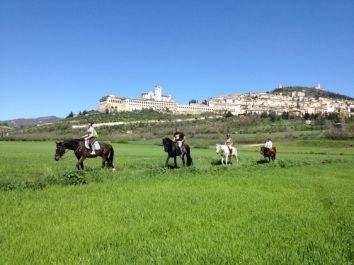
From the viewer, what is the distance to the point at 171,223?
37.2ft

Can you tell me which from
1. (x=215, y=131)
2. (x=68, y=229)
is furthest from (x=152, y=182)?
(x=215, y=131)

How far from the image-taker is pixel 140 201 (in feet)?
48.5

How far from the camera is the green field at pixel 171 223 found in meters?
8.48

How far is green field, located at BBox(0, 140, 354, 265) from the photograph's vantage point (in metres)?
8.48

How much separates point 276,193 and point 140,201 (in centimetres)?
604

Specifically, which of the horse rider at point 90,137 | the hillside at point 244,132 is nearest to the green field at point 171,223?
the horse rider at point 90,137

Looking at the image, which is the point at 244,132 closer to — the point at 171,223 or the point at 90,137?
the point at 90,137

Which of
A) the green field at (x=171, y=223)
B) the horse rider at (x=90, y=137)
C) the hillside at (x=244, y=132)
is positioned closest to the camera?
the green field at (x=171, y=223)

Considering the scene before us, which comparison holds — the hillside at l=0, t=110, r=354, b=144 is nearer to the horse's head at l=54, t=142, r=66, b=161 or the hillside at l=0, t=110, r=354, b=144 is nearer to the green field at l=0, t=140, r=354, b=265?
the horse's head at l=54, t=142, r=66, b=161

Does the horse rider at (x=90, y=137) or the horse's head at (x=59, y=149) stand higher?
the horse rider at (x=90, y=137)

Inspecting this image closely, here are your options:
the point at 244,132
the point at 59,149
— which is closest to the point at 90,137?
the point at 59,149

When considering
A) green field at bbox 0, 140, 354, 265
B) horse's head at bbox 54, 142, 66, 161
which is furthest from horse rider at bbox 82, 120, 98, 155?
green field at bbox 0, 140, 354, 265

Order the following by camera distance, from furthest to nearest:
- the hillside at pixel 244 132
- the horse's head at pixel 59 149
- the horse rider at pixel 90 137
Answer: the hillside at pixel 244 132, the horse rider at pixel 90 137, the horse's head at pixel 59 149

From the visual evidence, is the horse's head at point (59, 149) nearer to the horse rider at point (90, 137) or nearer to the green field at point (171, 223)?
the horse rider at point (90, 137)
